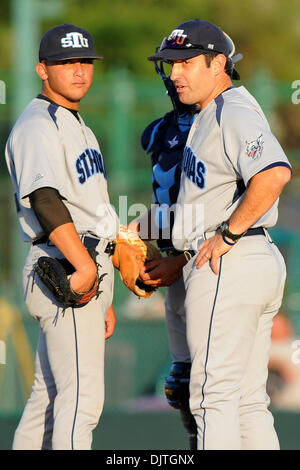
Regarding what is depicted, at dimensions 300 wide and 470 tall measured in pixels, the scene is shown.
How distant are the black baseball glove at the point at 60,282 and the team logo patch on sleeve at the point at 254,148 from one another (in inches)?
30.6

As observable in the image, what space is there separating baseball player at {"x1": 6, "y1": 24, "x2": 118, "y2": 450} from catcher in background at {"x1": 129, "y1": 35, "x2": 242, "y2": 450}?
0.33 metres

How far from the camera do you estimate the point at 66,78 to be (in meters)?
3.56

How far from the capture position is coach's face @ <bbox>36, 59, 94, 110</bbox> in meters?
3.56

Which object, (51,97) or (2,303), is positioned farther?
(2,303)

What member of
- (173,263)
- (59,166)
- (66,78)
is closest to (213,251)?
(173,263)

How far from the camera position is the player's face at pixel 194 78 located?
11.4 ft

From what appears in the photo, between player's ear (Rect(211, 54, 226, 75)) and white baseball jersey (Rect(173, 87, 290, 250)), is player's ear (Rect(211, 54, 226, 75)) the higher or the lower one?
the higher one

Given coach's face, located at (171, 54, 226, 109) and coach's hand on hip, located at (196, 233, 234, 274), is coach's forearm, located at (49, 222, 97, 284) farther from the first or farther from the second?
coach's face, located at (171, 54, 226, 109)

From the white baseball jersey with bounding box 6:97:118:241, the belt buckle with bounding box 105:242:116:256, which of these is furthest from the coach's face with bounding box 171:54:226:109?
the belt buckle with bounding box 105:242:116:256

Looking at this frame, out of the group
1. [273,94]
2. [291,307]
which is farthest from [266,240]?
[273,94]

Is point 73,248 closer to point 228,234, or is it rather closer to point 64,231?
point 64,231

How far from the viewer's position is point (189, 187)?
11.4ft

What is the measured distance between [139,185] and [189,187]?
544 cm

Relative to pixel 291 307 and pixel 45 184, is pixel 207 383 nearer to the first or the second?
pixel 45 184
